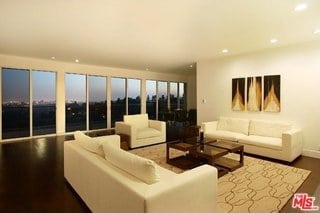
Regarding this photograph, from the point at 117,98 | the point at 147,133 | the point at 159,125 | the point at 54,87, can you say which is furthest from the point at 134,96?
the point at 147,133

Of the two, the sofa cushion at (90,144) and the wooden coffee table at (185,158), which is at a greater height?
the sofa cushion at (90,144)

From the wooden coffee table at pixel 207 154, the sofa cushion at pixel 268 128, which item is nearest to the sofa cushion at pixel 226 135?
the sofa cushion at pixel 268 128

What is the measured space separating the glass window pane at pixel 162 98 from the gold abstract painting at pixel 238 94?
4.79 m

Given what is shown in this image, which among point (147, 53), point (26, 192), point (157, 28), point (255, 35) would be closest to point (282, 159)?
point (255, 35)

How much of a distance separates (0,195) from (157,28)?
362 centimetres

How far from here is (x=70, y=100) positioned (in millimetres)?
7879

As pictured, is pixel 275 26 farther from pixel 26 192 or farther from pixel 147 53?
pixel 26 192

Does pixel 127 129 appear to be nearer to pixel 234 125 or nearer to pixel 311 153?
pixel 234 125

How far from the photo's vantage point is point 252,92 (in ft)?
18.4

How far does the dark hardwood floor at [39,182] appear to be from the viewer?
2.53 m

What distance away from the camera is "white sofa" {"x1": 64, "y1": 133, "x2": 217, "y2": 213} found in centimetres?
155

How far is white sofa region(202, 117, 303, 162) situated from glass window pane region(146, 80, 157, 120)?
4.91m

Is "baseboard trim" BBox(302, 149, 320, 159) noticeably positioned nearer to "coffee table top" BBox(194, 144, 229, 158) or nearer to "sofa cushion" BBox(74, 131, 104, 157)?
"coffee table top" BBox(194, 144, 229, 158)

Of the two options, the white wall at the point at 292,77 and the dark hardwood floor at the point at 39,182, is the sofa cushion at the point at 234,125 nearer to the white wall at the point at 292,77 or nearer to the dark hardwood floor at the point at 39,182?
the white wall at the point at 292,77
